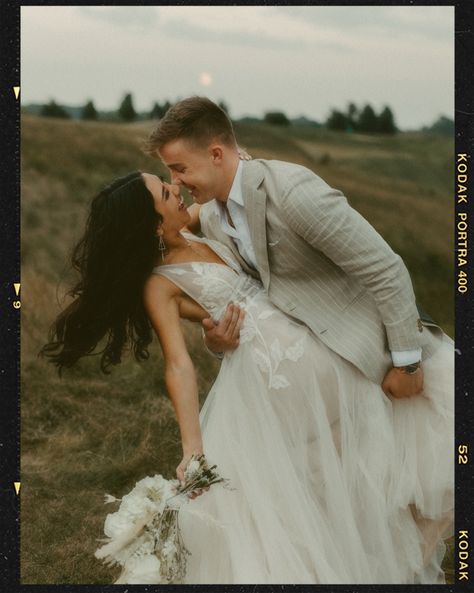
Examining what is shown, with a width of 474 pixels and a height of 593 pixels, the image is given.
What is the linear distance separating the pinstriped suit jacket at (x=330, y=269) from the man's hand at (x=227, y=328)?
217mm

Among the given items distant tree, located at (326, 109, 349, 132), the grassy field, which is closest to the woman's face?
the grassy field

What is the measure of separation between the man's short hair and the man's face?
0.11 feet

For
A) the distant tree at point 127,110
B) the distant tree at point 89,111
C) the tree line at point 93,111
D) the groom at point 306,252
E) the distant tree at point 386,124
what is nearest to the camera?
the groom at point 306,252

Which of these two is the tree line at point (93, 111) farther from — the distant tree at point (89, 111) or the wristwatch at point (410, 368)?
the wristwatch at point (410, 368)

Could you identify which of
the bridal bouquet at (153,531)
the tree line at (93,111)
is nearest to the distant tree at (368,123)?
the tree line at (93,111)

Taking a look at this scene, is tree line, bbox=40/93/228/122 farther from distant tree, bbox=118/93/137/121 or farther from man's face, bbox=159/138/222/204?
man's face, bbox=159/138/222/204

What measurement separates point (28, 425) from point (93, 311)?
131 inches

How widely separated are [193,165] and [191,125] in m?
0.21

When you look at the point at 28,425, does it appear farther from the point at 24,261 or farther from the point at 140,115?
the point at 140,115

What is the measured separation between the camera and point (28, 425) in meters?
7.29

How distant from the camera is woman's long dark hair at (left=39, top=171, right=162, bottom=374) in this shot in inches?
166

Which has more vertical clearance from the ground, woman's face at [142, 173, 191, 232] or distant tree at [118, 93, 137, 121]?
distant tree at [118, 93, 137, 121]

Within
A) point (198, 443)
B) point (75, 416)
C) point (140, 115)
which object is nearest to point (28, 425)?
point (75, 416)

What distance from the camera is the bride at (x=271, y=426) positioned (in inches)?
154
